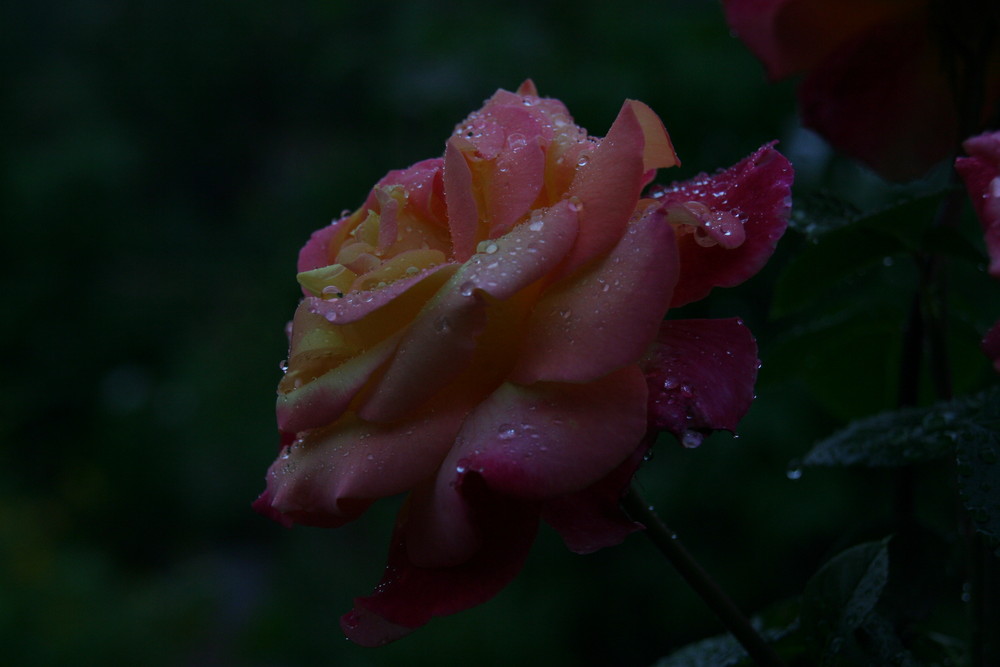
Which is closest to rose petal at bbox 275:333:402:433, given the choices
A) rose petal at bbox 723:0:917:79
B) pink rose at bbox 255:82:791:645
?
pink rose at bbox 255:82:791:645

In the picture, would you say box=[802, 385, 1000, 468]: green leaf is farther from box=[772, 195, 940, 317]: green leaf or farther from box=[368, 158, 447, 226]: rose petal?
box=[368, 158, 447, 226]: rose petal

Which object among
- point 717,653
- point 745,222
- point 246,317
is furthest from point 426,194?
point 246,317

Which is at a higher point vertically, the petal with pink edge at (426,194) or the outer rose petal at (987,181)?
the petal with pink edge at (426,194)

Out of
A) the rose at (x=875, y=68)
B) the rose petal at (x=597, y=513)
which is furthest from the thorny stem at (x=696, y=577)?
the rose at (x=875, y=68)

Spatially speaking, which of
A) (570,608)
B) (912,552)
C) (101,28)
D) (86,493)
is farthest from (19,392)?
(912,552)

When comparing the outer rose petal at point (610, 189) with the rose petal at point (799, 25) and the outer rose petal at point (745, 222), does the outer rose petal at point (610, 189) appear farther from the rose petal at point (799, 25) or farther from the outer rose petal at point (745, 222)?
the rose petal at point (799, 25)
